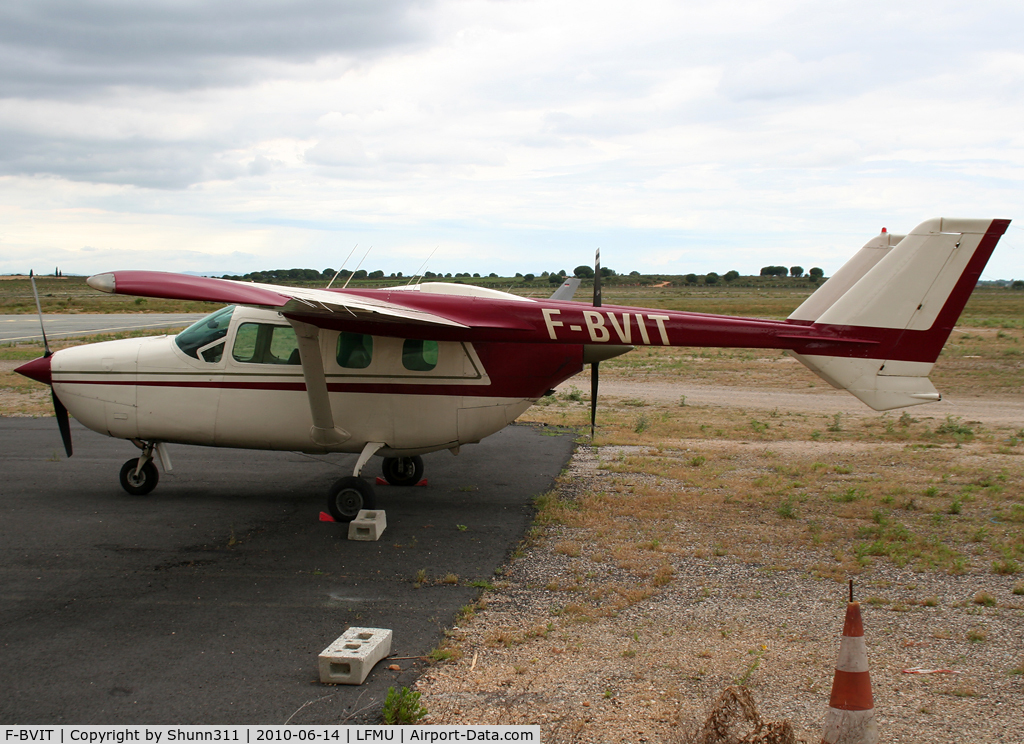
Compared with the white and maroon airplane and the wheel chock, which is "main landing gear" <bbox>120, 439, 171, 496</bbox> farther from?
the wheel chock

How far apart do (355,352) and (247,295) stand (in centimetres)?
197

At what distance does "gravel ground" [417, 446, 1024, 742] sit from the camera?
430 centimetres

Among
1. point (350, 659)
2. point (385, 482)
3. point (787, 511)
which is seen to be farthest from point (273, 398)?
point (787, 511)

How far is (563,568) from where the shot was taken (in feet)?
22.7

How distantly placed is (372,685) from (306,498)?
5.07 m

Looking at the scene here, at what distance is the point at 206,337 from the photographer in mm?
8688

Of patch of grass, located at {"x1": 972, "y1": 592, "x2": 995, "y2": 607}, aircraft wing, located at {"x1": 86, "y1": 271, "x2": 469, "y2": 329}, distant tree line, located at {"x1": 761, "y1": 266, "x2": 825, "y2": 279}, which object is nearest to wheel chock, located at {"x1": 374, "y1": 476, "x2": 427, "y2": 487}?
aircraft wing, located at {"x1": 86, "y1": 271, "x2": 469, "y2": 329}

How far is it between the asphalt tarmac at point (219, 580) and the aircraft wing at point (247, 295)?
8.28 feet

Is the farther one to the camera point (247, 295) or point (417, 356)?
point (417, 356)

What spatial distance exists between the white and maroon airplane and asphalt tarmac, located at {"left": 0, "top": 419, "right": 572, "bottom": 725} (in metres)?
0.95

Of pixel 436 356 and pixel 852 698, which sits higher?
pixel 436 356

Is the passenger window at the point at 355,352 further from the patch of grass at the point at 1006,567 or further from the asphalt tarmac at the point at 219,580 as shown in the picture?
the patch of grass at the point at 1006,567

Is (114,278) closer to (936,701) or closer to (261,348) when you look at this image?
(261,348)

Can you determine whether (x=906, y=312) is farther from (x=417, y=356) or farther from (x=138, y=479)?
(x=138, y=479)
